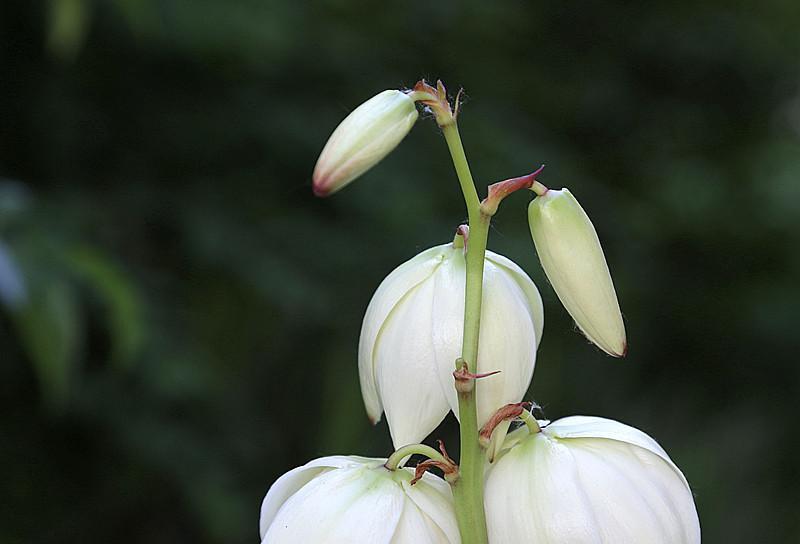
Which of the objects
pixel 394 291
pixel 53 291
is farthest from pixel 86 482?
pixel 394 291

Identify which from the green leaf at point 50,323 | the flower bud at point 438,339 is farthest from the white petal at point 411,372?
the green leaf at point 50,323

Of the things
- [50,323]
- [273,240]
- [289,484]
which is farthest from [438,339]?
[273,240]

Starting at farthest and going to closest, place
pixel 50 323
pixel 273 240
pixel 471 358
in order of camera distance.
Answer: pixel 273 240, pixel 50 323, pixel 471 358

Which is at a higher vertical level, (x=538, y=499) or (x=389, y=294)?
(x=389, y=294)

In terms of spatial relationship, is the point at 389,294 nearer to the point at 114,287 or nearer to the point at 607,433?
the point at 607,433

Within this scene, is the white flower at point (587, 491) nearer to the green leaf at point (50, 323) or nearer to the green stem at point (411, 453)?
the green stem at point (411, 453)

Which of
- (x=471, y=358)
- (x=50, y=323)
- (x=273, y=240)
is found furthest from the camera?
(x=273, y=240)
